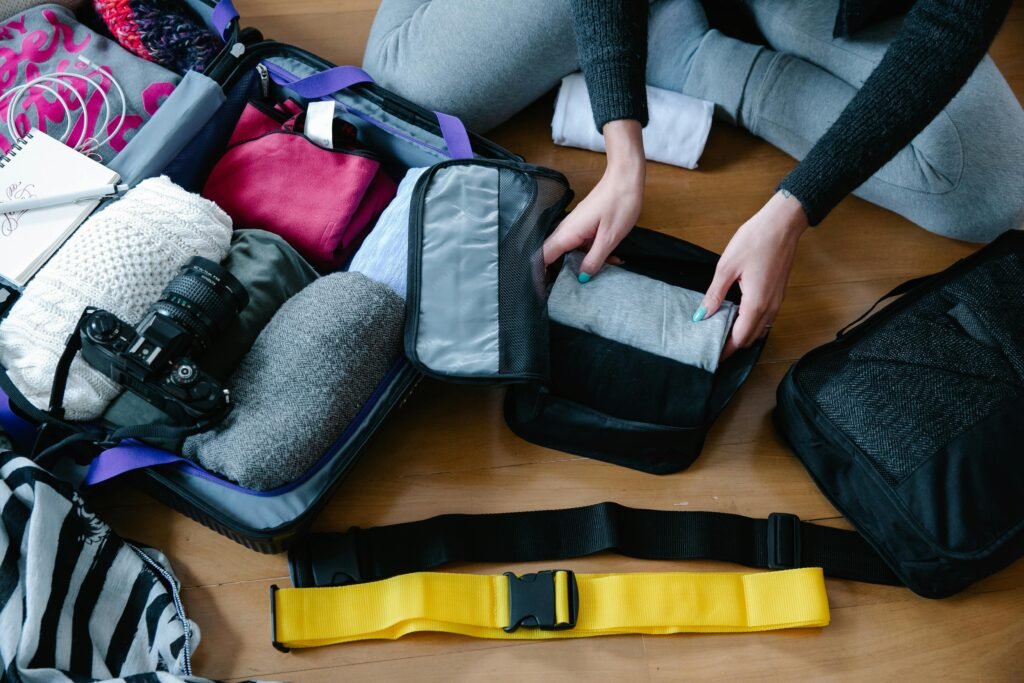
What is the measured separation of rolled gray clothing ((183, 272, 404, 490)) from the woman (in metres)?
0.23

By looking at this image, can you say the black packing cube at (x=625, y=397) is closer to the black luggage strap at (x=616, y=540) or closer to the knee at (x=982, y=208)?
the black luggage strap at (x=616, y=540)

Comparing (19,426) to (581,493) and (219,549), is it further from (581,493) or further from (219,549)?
(581,493)

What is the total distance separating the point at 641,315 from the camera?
1.00 meters

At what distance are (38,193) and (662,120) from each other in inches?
32.5

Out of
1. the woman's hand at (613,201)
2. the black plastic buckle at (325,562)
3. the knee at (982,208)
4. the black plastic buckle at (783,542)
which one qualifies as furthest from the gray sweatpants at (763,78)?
the black plastic buckle at (325,562)

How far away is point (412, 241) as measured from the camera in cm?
98

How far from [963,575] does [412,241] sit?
2.35 ft

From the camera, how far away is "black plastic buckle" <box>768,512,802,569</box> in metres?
1.00

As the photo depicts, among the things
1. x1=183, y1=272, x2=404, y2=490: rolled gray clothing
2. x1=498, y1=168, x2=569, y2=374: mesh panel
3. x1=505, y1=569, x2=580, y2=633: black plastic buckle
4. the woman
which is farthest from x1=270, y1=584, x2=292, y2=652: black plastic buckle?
the woman

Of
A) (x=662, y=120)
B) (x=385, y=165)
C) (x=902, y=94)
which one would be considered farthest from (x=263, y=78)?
(x=902, y=94)

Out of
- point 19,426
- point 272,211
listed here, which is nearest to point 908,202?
point 272,211

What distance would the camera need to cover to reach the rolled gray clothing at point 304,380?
2.94 feet

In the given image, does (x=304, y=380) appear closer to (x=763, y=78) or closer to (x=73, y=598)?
(x=73, y=598)

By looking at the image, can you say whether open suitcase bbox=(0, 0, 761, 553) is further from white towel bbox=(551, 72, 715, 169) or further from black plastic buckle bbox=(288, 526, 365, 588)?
white towel bbox=(551, 72, 715, 169)
